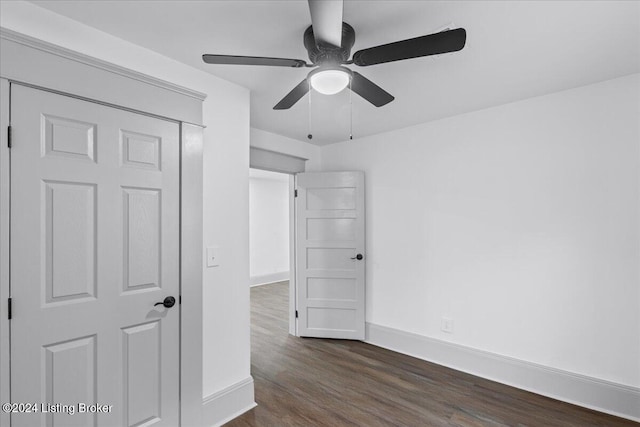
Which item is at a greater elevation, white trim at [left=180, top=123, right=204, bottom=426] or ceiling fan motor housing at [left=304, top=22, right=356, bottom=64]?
ceiling fan motor housing at [left=304, top=22, right=356, bottom=64]

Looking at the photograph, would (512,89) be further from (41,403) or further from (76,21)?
(41,403)

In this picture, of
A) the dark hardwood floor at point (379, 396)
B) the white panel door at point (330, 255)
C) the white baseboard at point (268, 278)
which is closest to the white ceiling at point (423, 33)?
the white panel door at point (330, 255)

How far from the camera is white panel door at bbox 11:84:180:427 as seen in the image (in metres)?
1.44

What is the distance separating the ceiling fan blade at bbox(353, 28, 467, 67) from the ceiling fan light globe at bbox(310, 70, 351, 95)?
3.6 inches

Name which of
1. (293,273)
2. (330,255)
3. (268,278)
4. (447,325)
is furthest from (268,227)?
(447,325)

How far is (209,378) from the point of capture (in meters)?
2.13

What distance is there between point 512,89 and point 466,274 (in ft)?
5.54

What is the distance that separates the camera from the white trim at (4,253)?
1371 millimetres

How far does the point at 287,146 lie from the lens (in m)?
3.77

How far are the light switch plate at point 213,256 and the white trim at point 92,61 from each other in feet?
3.41

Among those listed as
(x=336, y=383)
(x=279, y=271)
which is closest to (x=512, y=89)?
(x=336, y=383)

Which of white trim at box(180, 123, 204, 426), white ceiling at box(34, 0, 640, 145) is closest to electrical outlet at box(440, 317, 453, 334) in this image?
white ceiling at box(34, 0, 640, 145)

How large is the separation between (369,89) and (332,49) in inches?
14.2

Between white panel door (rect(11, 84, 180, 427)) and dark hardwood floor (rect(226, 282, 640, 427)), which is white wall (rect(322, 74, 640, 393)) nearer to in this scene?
dark hardwood floor (rect(226, 282, 640, 427))
